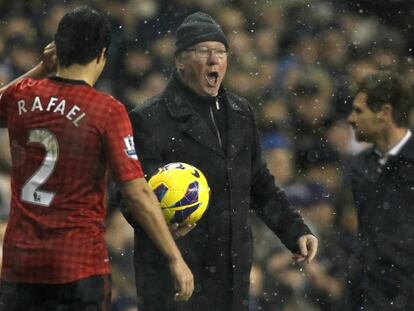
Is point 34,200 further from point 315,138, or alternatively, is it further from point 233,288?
point 315,138

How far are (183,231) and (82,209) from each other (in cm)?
100

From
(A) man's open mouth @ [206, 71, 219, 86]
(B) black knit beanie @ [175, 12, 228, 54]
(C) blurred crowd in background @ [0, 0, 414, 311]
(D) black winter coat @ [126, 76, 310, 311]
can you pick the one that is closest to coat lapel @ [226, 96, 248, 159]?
(D) black winter coat @ [126, 76, 310, 311]

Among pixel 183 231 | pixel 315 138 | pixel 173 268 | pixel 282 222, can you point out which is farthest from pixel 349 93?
pixel 173 268

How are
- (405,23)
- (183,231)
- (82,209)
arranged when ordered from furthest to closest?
1. (405,23)
2. (183,231)
3. (82,209)

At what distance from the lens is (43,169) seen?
4.85 metres

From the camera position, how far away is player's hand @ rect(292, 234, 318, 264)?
6.09 m

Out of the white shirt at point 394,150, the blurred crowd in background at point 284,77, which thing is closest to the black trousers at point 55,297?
the white shirt at point 394,150

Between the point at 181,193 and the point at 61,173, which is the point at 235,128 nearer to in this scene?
the point at 181,193

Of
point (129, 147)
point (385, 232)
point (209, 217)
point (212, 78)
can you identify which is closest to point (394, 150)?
point (385, 232)

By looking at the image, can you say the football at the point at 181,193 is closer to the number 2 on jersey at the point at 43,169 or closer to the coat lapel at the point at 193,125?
the coat lapel at the point at 193,125

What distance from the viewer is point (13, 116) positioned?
497cm

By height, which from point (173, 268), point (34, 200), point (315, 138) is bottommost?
point (315, 138)

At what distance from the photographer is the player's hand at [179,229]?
574cm

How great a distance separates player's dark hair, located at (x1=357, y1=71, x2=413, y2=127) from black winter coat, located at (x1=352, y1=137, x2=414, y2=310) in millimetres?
416
